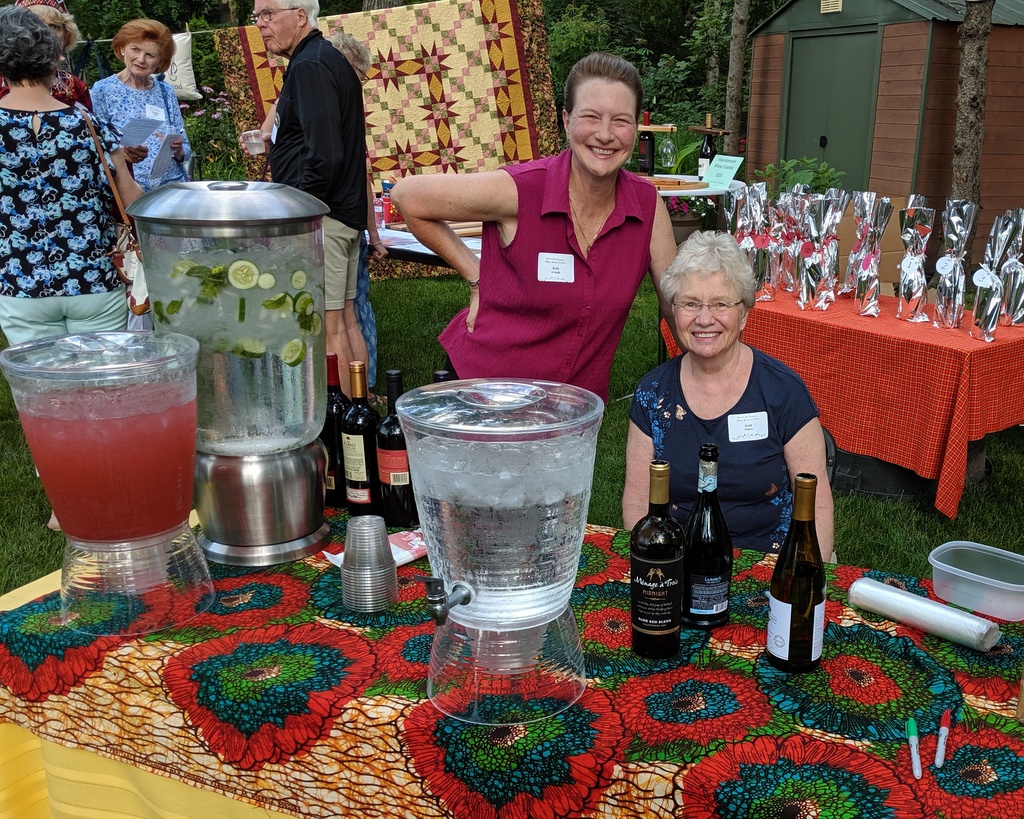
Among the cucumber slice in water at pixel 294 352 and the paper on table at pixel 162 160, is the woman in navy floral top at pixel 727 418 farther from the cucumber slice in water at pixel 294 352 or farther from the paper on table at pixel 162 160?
the paper on table at pixel 162 160

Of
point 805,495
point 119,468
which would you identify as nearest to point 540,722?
point 805,495

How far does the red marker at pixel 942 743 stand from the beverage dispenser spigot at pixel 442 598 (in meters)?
0.62

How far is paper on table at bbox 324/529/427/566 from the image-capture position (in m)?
1.67

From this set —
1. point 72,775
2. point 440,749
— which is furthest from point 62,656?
point 440,749

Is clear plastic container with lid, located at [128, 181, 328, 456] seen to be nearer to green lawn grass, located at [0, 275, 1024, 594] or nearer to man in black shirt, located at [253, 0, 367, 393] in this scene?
green lawn grass, located at [0, 275, 1024, 594]

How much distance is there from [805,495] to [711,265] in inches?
37.6

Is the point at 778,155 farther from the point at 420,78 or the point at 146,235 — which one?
the point at 146,235

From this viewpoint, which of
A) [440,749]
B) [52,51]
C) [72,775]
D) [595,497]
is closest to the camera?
[440,749]

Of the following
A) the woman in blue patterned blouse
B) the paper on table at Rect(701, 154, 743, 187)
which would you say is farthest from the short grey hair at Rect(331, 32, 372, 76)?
the paper on table at Rect(701, 154, 743, 187)

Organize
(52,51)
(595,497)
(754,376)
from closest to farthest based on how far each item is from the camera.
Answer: (754,376)
(52,51)
(595,497)

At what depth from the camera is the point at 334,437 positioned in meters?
1.91

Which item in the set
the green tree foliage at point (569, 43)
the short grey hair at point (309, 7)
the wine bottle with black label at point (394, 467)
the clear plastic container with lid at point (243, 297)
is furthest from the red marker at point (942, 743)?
the green tree foliage at point (569, 43)

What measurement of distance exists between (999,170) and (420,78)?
5.24 m

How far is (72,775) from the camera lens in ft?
4.91
